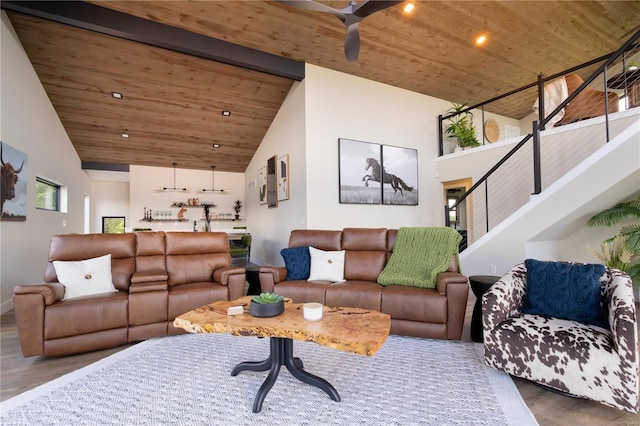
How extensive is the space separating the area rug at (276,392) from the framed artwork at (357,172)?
3.12 meters

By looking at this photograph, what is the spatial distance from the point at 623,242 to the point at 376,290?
301 centimetres

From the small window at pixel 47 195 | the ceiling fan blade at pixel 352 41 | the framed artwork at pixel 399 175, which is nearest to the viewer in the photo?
the ceiling fan blade at pixel 352 41

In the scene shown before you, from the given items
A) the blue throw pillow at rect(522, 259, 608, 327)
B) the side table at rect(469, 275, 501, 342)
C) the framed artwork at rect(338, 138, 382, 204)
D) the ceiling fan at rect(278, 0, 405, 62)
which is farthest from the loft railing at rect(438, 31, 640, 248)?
the ceiling fan at rect(278, 0, 405, 62)

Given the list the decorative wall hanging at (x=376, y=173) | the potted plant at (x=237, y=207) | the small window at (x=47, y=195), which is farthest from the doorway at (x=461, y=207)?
the small window at (x=47, y=195)

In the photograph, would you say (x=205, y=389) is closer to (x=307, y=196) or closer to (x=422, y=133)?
(x=307, y=196)

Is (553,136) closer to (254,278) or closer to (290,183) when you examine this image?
(290,183)

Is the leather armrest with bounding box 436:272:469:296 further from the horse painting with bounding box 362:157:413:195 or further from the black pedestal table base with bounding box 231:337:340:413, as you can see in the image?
the horse painting with bounding box 362:157:413:195

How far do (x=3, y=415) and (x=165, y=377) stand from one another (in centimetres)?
83

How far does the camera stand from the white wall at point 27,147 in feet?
11.9

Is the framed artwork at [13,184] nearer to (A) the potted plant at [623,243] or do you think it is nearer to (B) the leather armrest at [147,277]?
(B) the leather armrest at [147,277]

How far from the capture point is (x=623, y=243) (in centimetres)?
343

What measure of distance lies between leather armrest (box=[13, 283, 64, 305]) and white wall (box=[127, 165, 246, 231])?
19.7 feet

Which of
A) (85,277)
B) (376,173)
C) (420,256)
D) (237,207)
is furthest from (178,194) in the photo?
(420,256)

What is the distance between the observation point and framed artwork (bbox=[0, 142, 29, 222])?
3482mm
